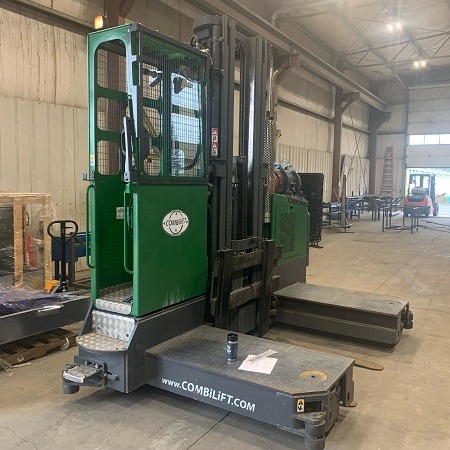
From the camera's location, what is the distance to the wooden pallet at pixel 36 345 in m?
3.68

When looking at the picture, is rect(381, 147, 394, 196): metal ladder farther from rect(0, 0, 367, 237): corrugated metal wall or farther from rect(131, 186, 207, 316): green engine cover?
rect(131, 186, 207, 316): green engine cover

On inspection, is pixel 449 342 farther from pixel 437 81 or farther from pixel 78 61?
pixel 437 81

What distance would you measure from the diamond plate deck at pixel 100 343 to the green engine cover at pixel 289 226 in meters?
2.12

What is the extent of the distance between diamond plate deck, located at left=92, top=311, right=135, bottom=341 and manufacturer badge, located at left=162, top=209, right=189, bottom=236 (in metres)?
0.66

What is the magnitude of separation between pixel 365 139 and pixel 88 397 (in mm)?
20853

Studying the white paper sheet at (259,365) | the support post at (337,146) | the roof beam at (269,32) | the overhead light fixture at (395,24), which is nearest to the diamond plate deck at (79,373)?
the white paper sheet at (259,365)

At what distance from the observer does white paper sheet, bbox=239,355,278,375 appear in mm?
2730

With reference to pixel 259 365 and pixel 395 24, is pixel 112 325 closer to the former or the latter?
pixel 259 365

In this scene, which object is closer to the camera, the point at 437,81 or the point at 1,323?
the point at 1,323

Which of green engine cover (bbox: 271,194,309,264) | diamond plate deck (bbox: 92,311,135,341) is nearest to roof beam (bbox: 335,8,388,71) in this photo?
green engine cover (bbox: 271,194,309,264)

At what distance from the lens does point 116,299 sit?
319 cm

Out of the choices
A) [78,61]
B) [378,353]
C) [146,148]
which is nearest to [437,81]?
[78,61]

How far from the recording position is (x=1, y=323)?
11.7ft

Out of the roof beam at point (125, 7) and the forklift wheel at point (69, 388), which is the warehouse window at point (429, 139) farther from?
the forklift wheel at point (69, 388)
